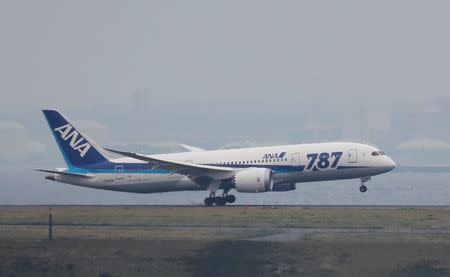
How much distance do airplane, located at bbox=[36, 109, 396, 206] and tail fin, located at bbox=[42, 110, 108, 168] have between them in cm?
7

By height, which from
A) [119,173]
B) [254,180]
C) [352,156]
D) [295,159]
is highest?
[352,156]

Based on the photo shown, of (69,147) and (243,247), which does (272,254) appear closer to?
(243,247)

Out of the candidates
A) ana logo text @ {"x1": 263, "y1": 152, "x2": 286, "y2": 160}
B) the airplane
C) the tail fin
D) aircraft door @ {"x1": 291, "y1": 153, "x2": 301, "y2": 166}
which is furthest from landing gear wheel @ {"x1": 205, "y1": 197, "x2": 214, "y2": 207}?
the tail fin

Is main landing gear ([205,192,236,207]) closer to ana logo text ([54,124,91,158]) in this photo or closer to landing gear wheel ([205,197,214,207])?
landing gear wheel ([205,197,214,207])

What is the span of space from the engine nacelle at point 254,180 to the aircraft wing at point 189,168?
1.26m

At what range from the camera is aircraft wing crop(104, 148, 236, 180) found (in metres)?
67.9

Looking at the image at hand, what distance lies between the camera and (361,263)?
41.6m

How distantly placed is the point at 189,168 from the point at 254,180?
4480 mm

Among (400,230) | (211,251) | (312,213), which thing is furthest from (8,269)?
(312,213)

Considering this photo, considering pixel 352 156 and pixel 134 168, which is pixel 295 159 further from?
pixel 134 168

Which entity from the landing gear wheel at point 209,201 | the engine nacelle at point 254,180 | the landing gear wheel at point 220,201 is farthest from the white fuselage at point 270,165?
the engine nacelle at point 254,180

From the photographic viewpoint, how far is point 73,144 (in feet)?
244

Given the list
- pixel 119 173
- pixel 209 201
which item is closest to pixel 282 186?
pixel 209 201

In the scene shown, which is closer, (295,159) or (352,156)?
(295,159)
